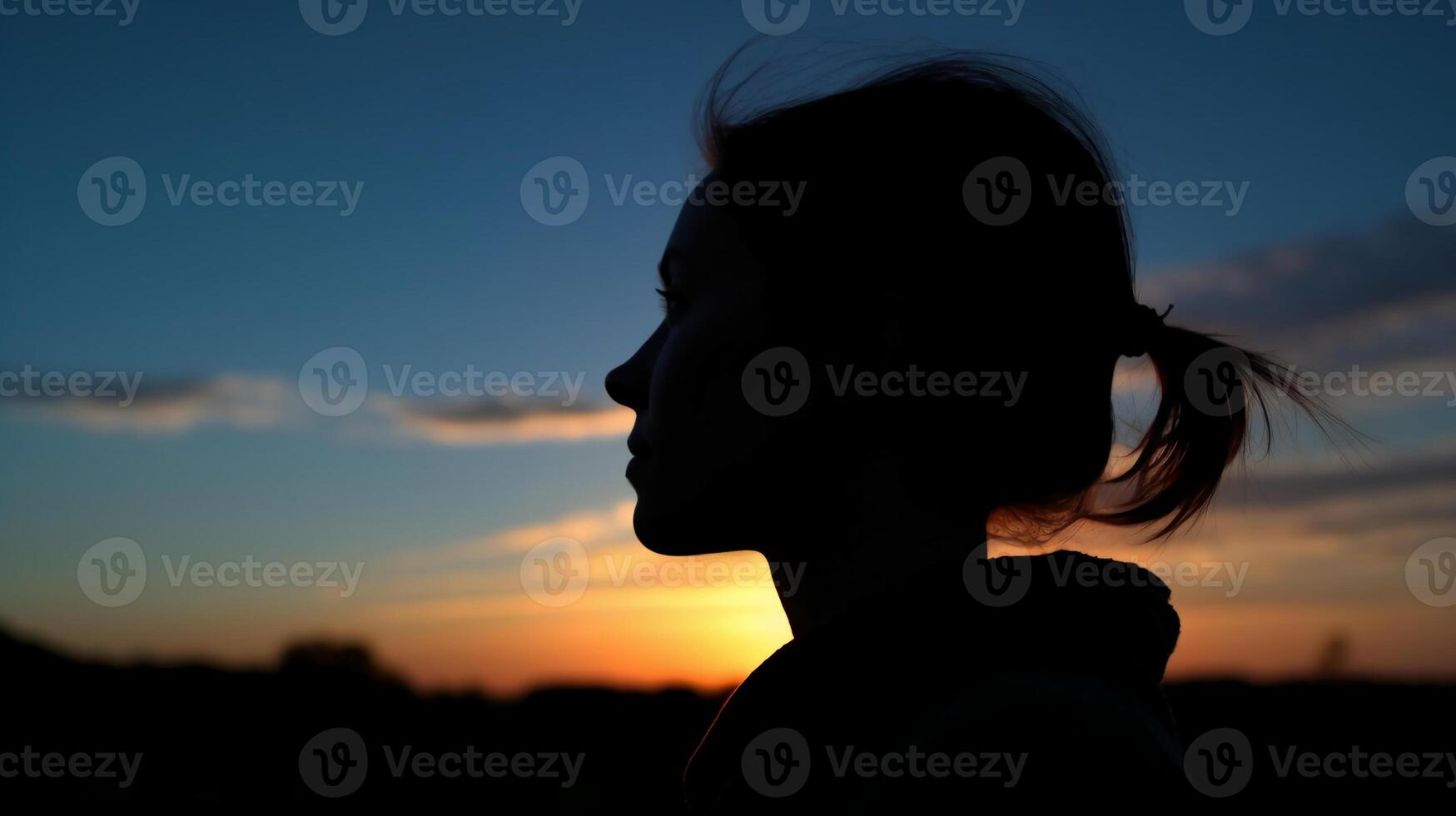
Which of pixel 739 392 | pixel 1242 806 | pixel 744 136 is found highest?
pixel 744 136

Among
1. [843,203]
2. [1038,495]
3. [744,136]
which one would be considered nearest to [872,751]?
[1038,495]

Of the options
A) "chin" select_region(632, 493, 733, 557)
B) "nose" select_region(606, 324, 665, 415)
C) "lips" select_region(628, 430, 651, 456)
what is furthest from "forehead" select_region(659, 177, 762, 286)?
"chin" select_region(632, 493, 733, 557)

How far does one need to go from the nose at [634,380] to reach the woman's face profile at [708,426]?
52 mm

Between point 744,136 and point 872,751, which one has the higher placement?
point 744,136

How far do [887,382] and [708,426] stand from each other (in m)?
0.41

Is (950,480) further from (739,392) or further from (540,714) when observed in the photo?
(540,714)

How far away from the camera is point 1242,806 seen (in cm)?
135

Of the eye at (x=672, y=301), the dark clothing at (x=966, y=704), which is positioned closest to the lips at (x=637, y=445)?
the eye at (x=672, y=301)

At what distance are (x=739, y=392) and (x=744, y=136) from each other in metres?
0.77

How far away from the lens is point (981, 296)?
2062mm

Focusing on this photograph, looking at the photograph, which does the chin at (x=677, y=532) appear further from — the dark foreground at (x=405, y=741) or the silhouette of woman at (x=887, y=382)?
the dark foreground at (x=405, y=741)

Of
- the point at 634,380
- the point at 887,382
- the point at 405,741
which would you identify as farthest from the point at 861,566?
the point at 405,741

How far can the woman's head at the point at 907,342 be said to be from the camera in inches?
81.3

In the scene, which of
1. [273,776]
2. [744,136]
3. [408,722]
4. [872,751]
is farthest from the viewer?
[408,722]
